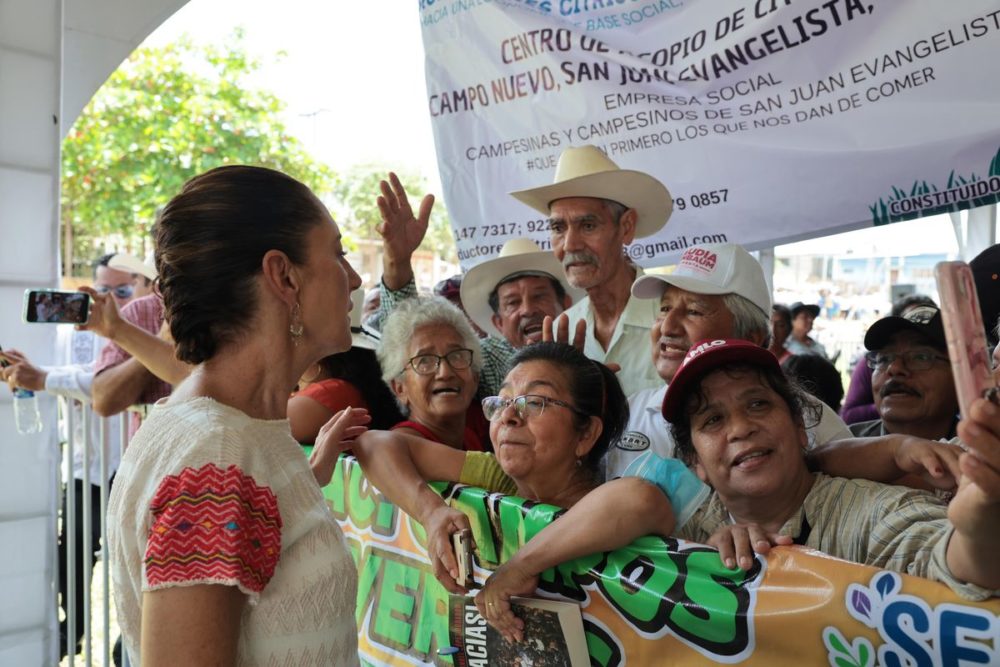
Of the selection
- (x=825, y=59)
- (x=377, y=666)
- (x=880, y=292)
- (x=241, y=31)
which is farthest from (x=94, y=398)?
(x=880, y=292)

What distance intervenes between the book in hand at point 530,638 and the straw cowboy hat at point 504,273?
2.02 meters

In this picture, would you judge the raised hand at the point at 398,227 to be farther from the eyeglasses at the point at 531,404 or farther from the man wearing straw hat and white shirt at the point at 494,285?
the eyeglasses at the point at 531,404

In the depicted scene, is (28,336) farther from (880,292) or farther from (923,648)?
(880,292)

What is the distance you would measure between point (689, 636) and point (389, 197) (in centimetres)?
216

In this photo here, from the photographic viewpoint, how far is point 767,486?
1872 millimetres

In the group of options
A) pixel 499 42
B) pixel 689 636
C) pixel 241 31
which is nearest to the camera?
pixel 689 636

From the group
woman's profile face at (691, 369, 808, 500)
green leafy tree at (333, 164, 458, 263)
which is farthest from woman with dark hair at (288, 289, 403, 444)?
green leafy tree at (333, 164, 458, 263)

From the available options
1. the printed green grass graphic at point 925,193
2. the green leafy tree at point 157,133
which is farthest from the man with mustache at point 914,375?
the green leafy tree at point 157,133

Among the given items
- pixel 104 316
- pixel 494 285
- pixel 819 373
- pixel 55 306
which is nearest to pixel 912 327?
pixel 819 373

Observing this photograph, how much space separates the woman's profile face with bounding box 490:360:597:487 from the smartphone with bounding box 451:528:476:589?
0.89 feet

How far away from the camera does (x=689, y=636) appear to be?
5.43 feet

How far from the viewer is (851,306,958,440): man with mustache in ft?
8.87

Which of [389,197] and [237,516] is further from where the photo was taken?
[389,197]

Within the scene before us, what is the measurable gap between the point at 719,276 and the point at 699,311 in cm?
13
